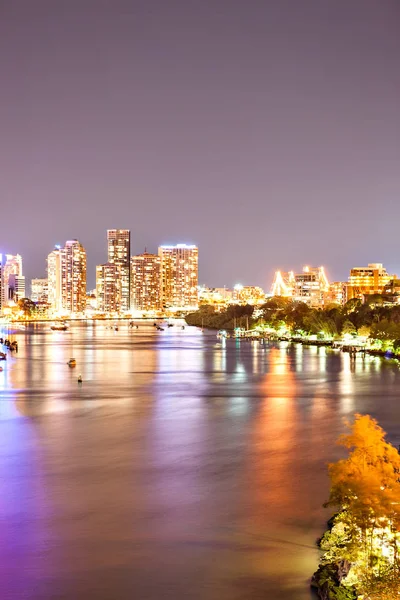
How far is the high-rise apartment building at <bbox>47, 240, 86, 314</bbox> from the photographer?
153 m

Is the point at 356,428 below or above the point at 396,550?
above

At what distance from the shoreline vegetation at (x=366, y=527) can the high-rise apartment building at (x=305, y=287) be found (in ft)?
397

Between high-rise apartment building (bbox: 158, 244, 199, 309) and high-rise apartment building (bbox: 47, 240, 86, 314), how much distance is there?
1712 cm

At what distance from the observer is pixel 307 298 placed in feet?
449

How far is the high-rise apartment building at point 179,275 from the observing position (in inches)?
6097

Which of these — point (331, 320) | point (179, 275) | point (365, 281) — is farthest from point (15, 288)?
point (331, 320)

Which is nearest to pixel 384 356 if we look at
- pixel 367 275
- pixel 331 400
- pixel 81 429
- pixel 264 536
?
pixel 331 400

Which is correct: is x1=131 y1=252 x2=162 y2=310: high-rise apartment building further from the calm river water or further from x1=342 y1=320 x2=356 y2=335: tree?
the calm river water

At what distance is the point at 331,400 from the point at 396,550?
48.0 ft

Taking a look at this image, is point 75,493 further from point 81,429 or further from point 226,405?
point 226,405

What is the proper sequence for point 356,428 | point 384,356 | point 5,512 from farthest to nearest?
point 384,356 < point 5,512 < point 356,428

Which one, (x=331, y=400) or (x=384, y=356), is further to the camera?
(x=384, y=356)

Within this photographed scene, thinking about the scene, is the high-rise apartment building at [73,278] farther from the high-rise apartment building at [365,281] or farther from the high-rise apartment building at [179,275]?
the high-rise apartment building at [365,281]

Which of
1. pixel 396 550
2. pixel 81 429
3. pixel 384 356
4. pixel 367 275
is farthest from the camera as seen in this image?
pixel 367 275
